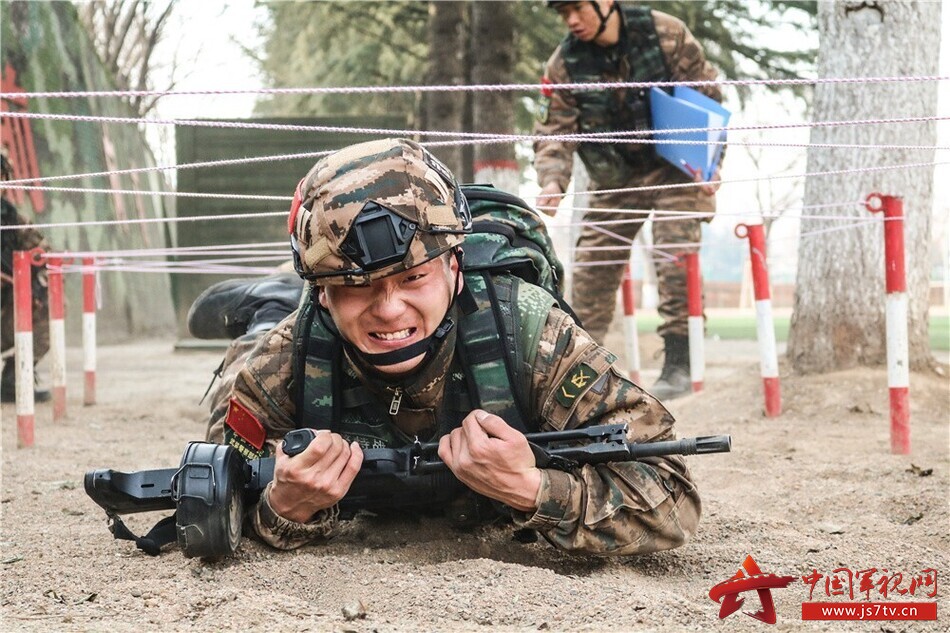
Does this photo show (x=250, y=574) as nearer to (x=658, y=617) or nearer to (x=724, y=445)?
(x=658, y=617)

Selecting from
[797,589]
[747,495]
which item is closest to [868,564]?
[797,589]

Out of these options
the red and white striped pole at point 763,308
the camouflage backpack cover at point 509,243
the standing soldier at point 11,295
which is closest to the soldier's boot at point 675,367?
the red and white striped pole at point 763,308

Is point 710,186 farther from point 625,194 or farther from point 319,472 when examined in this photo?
point 319,472

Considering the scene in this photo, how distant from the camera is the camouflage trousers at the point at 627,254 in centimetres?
593

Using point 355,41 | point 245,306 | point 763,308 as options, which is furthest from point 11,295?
point 355,41

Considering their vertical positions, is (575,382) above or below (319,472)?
above

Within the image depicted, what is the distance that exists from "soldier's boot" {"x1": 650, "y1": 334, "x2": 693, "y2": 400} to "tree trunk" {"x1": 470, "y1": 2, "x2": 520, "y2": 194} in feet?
14.4

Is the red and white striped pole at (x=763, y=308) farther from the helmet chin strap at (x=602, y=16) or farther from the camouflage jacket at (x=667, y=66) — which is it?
the helmet chin strap at (x=602, y=16)

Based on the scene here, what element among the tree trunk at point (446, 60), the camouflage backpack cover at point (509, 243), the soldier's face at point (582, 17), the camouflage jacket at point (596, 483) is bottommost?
the camouflage jacket at point (596, 483)

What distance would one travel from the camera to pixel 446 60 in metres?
11.4

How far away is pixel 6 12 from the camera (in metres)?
9.42

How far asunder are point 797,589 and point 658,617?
446 mm

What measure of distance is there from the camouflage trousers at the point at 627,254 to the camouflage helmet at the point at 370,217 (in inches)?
142

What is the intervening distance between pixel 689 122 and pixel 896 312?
1751mm
